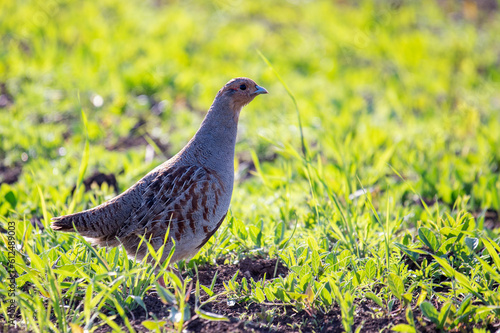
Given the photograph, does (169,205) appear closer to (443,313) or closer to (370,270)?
(370,270)

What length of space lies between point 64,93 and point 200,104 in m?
1.55

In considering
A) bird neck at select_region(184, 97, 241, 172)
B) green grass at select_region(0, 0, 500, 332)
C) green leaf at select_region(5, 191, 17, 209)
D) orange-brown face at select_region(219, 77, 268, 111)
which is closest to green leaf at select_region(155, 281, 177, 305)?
green grass at select_region(0, 0, 500, 332)

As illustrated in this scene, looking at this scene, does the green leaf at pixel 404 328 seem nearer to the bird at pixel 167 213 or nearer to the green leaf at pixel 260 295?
the green leaf at pixel 260 295

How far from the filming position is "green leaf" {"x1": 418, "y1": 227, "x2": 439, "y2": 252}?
283cm

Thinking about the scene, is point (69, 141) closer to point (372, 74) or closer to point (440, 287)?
point (440, 287)

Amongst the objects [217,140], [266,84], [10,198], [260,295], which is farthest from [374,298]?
[266,84]

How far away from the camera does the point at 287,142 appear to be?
131 inches

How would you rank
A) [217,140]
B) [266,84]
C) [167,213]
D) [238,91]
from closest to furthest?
[167,213] < [217,140] < [238,91] < [266,84]

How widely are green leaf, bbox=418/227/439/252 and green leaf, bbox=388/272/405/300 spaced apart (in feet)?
1.50

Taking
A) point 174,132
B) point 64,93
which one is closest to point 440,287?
point 174,132

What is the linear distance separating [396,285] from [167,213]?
4.23 ft

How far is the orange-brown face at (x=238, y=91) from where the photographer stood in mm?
3252

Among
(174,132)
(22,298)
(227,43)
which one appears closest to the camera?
(22,298)

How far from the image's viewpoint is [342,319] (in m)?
2.32
